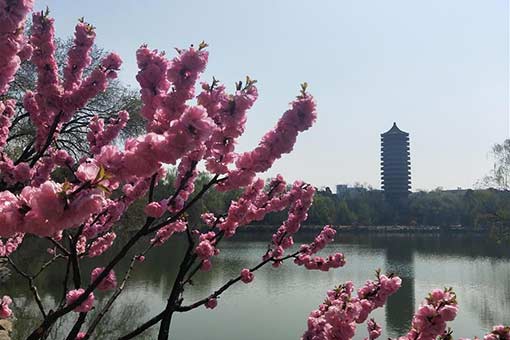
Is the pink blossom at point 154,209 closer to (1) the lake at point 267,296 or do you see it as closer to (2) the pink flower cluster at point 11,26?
(2) the pink flower cluster at point 11,26

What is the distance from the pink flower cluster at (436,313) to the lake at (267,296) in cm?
704

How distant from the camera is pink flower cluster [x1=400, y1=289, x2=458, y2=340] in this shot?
2100 millimetres

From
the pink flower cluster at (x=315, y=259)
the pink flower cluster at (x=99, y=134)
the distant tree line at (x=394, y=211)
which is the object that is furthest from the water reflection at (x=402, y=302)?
the distant tree line at (x=394, y=211)

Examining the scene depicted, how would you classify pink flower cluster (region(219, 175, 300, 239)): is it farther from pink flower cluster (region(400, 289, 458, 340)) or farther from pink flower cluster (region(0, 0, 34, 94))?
pink flower cluster (region(0, 0, 34, 94))

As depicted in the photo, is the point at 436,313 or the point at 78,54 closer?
the point at 436,313

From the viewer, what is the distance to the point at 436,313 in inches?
83.6

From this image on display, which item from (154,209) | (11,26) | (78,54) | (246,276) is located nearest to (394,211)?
(246,276)

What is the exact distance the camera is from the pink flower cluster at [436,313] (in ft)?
6.89

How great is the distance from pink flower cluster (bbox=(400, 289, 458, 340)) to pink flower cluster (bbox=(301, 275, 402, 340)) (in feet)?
1.05

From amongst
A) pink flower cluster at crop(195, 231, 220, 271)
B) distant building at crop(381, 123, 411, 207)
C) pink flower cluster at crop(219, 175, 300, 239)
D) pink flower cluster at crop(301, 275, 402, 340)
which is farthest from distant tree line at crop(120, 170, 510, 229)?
pink flower cluster at crop(301, 275, 402, 340)

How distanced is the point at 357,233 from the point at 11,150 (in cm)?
4448

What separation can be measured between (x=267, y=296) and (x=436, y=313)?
12714 millimetres

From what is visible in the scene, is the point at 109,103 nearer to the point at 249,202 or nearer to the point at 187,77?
A: the point at 249,202

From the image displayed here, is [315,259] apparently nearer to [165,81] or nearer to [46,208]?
[165,81]
